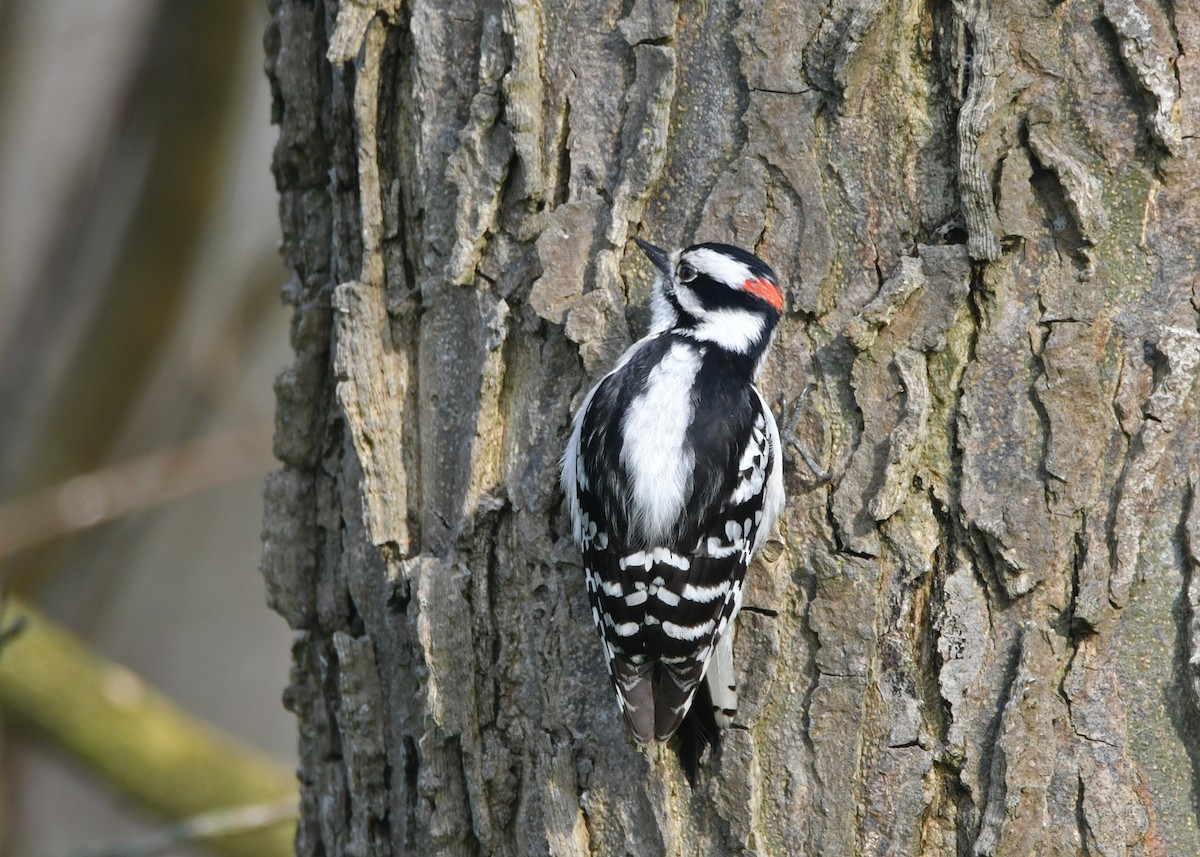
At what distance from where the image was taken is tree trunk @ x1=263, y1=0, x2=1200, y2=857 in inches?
87.8

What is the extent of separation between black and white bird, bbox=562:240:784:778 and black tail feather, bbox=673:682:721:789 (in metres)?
0.03

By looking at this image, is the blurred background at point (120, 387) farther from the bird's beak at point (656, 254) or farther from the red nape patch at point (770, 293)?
the red nape patch at point (770, 293)

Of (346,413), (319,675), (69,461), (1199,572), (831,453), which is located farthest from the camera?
(69,461)

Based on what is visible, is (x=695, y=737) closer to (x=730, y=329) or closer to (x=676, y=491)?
(x=676, y=491)

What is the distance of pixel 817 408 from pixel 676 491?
0.41m

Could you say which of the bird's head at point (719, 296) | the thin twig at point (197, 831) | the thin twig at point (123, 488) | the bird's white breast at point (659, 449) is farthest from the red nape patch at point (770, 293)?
the thin twig at point (123, 488)

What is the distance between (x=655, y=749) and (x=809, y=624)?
0.42 metres

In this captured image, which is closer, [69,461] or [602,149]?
[602,149]

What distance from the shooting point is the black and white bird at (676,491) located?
7.82 ft

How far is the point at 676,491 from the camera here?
8.66 feet

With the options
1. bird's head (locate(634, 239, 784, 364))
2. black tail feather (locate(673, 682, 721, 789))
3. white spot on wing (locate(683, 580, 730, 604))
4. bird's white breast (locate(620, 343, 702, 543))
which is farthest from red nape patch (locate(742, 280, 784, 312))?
black tail feather (locate(673, 682, 721, 789))

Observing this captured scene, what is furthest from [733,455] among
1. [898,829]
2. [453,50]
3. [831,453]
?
[453,50]

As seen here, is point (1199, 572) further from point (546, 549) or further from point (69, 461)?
point (69, 461)

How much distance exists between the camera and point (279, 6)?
2848 millimetres
